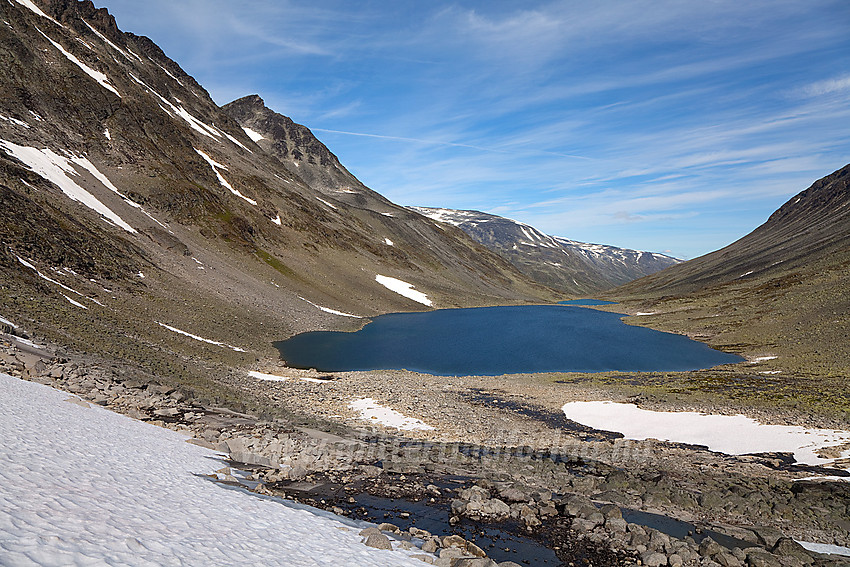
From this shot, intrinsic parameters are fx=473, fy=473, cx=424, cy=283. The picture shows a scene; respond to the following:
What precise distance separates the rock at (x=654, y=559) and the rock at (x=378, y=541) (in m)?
6.47

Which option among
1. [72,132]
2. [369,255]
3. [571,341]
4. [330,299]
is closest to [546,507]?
[571,341]

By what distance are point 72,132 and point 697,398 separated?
9139 cm

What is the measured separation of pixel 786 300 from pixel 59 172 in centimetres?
11516

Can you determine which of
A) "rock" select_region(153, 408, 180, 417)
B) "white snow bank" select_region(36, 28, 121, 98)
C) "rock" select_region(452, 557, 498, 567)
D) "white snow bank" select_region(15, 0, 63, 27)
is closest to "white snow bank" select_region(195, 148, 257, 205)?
"white snow bank" select_region(36, 28, 121, 98)

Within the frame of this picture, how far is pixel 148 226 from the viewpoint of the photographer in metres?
68.6

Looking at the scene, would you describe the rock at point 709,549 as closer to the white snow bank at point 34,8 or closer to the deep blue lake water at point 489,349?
the deep blue lake water at point 489,349

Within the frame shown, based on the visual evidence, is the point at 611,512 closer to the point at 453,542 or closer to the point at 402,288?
the point at 453,542

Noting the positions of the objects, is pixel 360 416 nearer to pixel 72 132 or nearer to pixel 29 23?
pixel 72 132

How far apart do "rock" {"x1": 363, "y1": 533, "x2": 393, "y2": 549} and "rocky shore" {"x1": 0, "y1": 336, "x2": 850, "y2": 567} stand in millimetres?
32

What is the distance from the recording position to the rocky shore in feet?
40.9

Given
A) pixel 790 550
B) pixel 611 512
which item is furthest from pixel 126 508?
pixel 790 550

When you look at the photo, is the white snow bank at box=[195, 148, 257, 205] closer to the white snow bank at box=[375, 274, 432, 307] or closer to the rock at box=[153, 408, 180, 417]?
the white snow bank at box=[375, 274, 432, 307]

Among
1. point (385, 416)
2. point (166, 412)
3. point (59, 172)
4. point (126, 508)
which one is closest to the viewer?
point (126, 508)

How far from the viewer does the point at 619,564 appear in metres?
11.9
